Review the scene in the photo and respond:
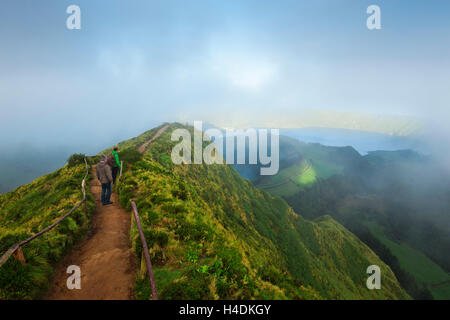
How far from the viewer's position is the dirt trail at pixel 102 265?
20.1ft

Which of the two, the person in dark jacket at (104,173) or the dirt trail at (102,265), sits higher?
the person in dark jacket at (104,173)

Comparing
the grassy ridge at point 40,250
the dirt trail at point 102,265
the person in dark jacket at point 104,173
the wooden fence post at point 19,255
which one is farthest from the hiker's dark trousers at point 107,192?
the wooden fence post at point 19,255

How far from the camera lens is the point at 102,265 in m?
7.29

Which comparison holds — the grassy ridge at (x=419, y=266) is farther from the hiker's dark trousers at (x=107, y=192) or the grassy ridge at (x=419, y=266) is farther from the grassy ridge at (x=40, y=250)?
the grassy ridge at (x=40, y=250)

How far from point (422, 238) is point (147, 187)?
888 feet

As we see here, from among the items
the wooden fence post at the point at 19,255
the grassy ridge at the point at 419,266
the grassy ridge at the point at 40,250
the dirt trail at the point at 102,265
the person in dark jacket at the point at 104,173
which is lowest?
the grassy ridge at the point at 419,266

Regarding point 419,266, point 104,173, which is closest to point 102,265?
point 104,173

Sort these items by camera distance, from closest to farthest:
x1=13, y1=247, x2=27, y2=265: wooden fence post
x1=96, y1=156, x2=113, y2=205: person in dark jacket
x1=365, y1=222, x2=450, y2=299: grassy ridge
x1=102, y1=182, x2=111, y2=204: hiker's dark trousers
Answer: x1=13, y1=247, x2=27, y2=265: wooden fence post
x1=96, y1=156, x2=113, y2=205: person in dark jacket
x1=102, y1=182, x2=111, y2=204: hiker's dark trousers
x1=365, y1=222, x2=450, y2=299: grassy ridge

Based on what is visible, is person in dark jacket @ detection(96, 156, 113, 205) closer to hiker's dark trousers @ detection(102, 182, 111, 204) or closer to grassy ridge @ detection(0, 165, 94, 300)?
hiker's dark trousers @ detection(102, 182, 111, 204)

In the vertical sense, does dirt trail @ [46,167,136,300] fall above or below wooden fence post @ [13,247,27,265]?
below

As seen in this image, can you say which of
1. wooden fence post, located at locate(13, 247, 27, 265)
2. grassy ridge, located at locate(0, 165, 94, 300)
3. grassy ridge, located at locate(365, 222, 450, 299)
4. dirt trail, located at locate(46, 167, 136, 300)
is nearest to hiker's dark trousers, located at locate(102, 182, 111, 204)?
grassy ridge, located at locate(0, 165, 94, 300)

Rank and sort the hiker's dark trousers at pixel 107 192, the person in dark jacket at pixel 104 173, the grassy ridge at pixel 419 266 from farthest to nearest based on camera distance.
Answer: the grassy ridge at pixel 419 266, the hiker's dark trousers at pixel 107 192, the person in dark jacket at pixel 104 173

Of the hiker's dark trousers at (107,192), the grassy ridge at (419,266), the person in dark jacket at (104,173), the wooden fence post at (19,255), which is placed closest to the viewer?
the wooden fence post at (19,255)

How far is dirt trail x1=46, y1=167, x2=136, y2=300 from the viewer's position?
6.14m
